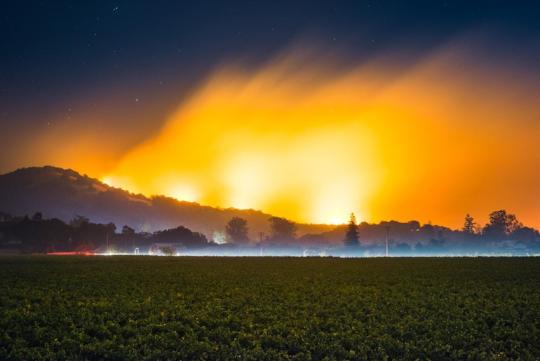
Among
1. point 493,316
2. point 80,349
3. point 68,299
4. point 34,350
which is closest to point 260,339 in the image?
point 80,349

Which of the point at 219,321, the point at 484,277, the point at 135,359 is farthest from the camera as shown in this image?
the point at 484,277

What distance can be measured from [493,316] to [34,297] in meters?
28.7

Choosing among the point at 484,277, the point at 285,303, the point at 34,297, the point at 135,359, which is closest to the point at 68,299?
the point at 34,297

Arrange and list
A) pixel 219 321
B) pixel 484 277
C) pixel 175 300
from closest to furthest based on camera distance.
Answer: pixel 219 321, pixel 175 300, pixel 484 277

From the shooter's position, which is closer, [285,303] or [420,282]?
[285,303]

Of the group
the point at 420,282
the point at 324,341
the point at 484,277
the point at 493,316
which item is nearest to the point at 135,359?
the point at 324,341

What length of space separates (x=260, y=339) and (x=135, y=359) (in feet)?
17.1

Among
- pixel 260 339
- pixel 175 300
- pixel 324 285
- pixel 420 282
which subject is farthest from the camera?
pixel 420 282

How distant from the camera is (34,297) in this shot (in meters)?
35.2

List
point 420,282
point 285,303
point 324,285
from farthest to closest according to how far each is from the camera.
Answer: point 420,282 < point 324,285 < point 285,303

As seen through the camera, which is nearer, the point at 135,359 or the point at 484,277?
the point at 135,359

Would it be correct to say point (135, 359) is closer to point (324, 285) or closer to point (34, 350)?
point (34, 350)

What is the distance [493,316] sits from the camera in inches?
1061

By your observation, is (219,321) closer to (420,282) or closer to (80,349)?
(80,349)
